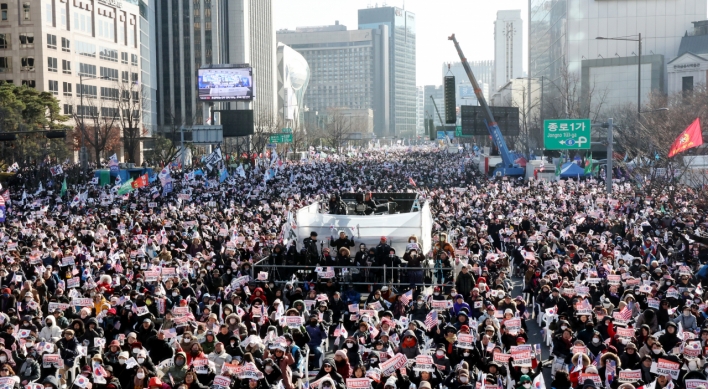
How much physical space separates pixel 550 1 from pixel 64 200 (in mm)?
87354

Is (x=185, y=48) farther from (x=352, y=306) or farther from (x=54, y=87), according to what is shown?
(x=352, y=306)

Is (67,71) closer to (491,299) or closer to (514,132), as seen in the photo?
(514,132)

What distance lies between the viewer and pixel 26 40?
3228 inches

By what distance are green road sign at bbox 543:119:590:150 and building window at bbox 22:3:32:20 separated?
60.6 metres

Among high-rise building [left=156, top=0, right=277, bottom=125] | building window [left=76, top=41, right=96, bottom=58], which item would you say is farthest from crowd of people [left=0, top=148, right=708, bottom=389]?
high-rise building [left=156, top=0, right=277, bottom=125]

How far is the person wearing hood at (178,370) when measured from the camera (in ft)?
37.9

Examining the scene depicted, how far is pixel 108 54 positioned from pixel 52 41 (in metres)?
12.3

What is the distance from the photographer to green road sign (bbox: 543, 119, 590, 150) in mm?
35906

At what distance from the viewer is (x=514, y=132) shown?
5794cm

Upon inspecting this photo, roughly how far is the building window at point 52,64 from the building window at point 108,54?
9.77 metres

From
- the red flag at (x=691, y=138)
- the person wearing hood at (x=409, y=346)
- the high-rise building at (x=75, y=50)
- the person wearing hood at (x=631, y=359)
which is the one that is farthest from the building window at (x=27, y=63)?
the person wearing hood at (x=631, y=359)

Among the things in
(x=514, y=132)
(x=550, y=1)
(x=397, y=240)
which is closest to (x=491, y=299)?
(x=397, y=240)

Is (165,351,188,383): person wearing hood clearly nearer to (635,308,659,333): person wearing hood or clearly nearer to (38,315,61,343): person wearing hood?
(38,315,61,343): person wearing hood

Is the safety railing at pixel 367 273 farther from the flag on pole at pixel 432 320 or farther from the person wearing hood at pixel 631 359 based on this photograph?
the person wearing hood at pixel 631 359
